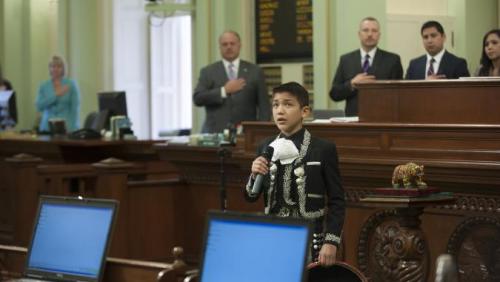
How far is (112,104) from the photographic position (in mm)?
10812

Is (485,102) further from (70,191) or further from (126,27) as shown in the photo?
(126,27)

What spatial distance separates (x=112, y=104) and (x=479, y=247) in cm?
568

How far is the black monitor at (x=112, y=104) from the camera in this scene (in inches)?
421

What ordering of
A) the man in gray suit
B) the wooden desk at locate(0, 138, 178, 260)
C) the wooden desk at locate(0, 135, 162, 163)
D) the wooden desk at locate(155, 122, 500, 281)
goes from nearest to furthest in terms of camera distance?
the wooden desk at locate(155, 122, 500, 281), the wooden desk at locate(0, 138, 178, 260), the man in gray suit, the wooden desk at locate(0, 135, 162, 163)

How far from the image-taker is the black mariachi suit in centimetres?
454

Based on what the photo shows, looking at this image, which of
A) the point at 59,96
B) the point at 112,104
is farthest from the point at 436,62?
the point at 59,96

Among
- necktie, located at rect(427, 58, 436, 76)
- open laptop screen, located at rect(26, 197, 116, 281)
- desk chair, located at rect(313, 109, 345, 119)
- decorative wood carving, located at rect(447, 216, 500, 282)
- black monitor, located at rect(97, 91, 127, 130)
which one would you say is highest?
necktie, located at rect(427, 58, 436, 76)

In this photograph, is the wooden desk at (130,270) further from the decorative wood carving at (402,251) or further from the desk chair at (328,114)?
the desk chair at (328,114)

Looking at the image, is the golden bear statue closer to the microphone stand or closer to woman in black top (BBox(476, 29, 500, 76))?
woman in black top (BBox(476, 29, 500, 76))

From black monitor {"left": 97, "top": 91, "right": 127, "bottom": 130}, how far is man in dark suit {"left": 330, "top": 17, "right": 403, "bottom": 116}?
3.30 m

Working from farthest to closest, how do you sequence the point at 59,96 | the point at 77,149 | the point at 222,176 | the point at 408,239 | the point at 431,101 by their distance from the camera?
the point at 59,96
the point at 77,149
the point at 222,176
the point at 431,101
the point at 408,239

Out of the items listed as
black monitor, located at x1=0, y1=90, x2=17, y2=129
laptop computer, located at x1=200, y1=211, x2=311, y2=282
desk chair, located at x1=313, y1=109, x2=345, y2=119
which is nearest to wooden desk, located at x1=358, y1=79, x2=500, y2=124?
desk chair, located at x1=313, y1=109, x2=345, y2=119

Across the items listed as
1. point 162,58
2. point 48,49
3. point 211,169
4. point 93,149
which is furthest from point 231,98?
point 48,49

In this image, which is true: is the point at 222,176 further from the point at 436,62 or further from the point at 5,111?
the point at 5,111
